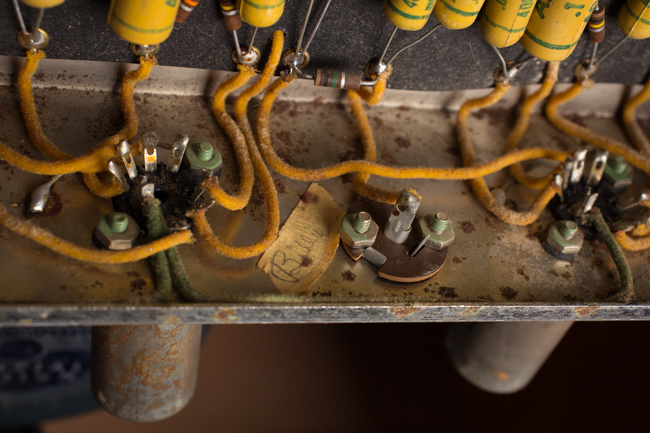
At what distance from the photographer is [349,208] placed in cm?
75

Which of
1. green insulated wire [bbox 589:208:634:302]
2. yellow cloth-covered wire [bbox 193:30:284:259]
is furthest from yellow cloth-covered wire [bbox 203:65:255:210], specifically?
green insulated wire [bbox 589:208:634:302]

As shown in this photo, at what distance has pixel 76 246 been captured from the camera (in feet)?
2.02

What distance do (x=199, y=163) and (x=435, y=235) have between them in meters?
0.31

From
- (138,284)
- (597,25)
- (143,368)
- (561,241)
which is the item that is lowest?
(143,368)

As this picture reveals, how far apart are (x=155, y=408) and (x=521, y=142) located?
2.27 ft

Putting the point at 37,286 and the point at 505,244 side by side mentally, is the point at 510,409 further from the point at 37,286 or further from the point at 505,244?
the point at 37,286

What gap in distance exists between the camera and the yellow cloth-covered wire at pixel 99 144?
67 cm

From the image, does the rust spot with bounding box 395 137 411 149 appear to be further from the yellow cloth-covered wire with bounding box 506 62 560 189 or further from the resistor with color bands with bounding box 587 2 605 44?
the resistor with color bands with bounding box 587 2 605 44

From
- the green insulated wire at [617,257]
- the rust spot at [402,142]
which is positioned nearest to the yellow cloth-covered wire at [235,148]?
the rust spot at [402,142]

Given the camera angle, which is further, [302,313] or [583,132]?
[583,132]

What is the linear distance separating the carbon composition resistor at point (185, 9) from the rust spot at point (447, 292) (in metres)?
0.45

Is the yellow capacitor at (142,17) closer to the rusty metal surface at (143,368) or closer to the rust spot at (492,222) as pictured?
the rusty metal surface at (143,368)

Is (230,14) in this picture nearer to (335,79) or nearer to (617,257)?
(335,79)

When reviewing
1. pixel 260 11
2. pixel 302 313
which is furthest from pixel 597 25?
pixel 302 313
